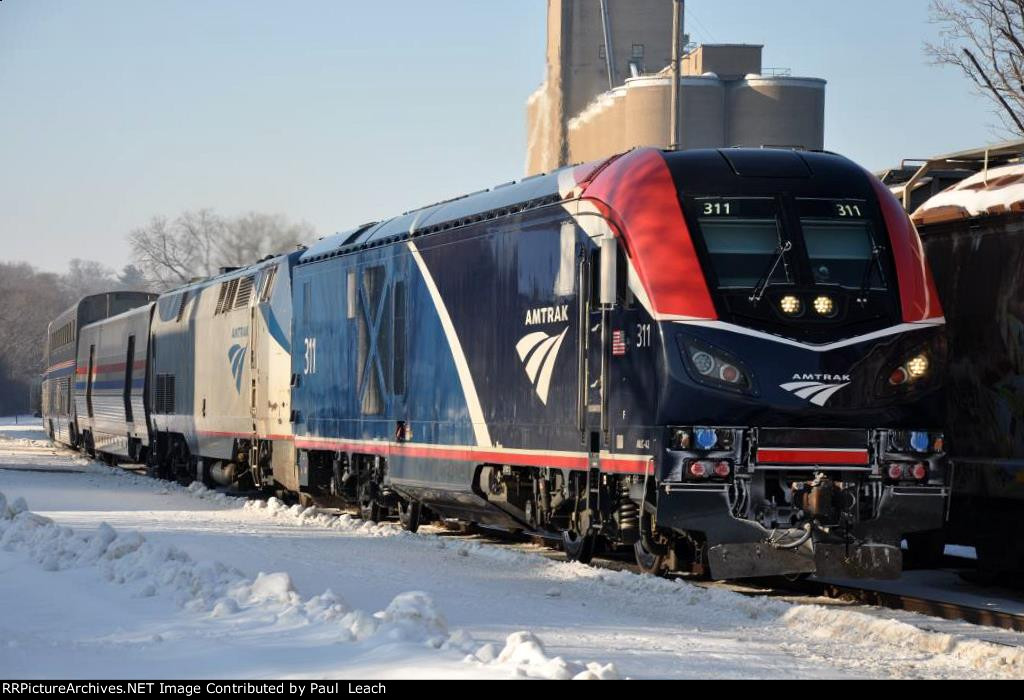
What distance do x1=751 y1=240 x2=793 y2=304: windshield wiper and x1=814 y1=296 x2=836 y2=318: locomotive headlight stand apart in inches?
16.3

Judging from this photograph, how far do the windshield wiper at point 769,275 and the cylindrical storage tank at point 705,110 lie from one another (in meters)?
64.3

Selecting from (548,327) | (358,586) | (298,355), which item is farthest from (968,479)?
(298,355)

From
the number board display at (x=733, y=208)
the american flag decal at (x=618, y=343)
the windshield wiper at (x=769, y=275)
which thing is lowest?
the american flag decal at (x=618, y=343)

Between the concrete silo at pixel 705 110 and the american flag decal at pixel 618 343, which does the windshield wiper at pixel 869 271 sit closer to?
the american flag decal at pixel 618 343

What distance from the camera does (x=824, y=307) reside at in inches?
457

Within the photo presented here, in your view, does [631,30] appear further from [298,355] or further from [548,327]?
[548,327]

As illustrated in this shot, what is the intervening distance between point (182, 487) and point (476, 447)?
13.7 meters

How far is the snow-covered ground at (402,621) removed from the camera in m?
8.01

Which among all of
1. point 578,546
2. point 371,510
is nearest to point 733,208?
point 578,546

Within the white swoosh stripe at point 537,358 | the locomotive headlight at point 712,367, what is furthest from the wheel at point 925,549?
the white swoosh stripe at point 537,358

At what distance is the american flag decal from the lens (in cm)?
1209

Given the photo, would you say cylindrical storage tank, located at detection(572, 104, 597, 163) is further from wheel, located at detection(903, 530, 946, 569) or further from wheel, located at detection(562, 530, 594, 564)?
wheel, located at detection(562, 530, 594, 564)

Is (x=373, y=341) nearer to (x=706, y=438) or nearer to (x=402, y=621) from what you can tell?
(x=706, y=438)
